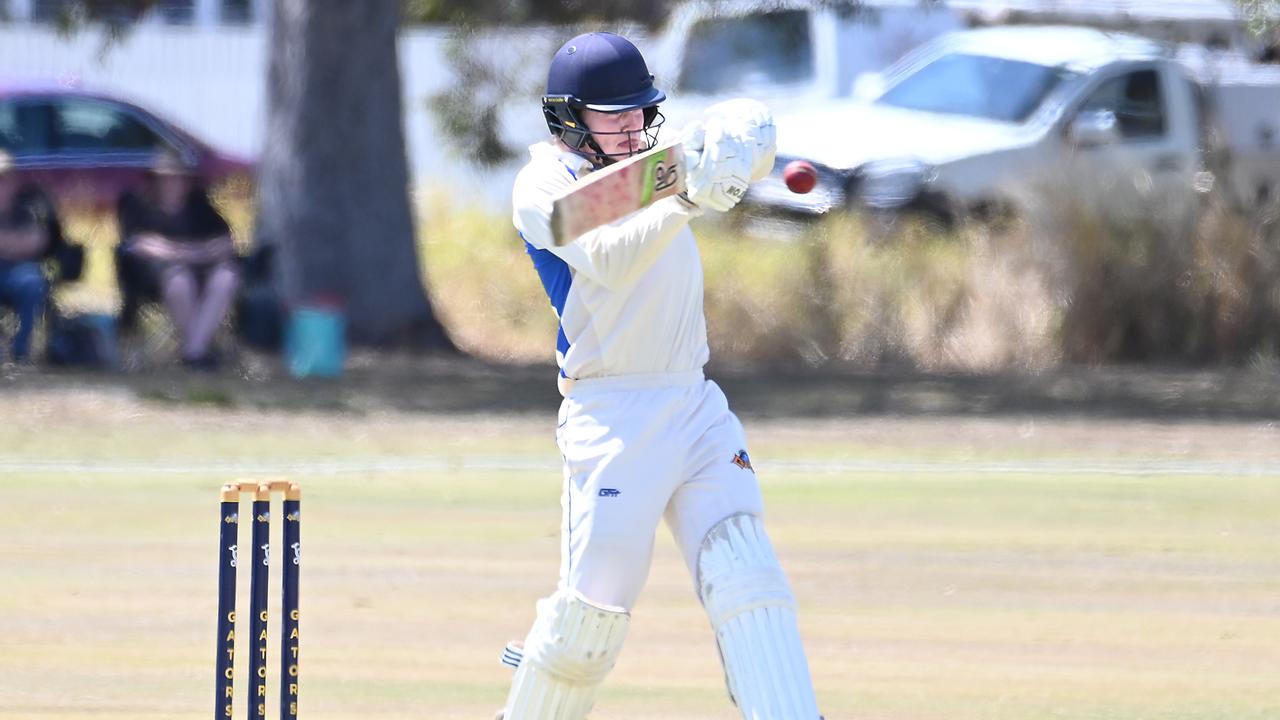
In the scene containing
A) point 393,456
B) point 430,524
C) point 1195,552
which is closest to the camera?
point 1195,552

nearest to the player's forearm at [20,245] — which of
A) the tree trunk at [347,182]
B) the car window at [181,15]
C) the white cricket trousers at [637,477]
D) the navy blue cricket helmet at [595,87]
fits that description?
the tree trunk at [347,182]

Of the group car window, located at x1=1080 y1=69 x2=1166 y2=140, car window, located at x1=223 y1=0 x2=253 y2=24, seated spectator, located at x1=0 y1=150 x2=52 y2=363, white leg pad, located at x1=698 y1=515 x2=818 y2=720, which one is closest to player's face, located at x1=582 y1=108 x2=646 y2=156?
white leg pad, located at x1=698 y1=515 x2=818 y2=720

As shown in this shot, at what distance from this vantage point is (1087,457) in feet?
39.9

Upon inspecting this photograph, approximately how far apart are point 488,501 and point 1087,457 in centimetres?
349

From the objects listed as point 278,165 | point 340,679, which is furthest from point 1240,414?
point 340,679

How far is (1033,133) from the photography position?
18.1m

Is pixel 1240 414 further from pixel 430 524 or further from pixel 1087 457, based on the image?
pixel 430 524

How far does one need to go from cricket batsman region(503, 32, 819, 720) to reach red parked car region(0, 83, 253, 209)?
17.3 meters

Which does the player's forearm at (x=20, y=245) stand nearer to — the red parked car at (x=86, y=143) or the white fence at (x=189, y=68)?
the red parked car at (x=86, y=143)

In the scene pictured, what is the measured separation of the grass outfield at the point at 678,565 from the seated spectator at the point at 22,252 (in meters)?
1.17

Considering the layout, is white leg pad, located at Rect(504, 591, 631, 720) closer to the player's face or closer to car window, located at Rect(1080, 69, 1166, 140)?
the player's face

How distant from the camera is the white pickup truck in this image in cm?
1639

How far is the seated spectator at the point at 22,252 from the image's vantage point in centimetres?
1443

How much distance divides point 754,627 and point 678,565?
4.28 m
